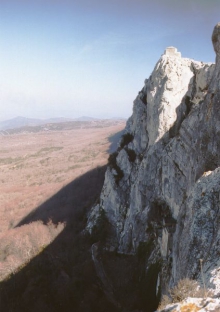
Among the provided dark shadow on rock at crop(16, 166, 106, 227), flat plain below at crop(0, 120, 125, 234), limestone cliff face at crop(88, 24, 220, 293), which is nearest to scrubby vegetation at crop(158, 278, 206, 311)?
limestone cliff face at crop(88, 24, 220, 293)

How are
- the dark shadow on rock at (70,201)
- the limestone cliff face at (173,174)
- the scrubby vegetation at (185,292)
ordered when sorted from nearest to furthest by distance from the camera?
the scrubby vegetation at (185,292), the limestone cliff face at (173,174), the dark shadow on rock at (70,201)

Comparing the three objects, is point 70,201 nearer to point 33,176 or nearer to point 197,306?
point 33,176

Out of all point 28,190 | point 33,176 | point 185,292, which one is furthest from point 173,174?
point 33,176

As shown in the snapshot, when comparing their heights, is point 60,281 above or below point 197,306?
below

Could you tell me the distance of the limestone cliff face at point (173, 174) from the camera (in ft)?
35.2

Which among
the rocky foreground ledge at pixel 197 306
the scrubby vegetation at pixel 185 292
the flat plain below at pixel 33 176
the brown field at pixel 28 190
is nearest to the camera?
the rocky foreground ledge at pixel 197 306

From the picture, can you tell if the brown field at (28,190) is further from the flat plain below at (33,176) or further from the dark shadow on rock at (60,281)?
the dark shadow on rock at (60,281)

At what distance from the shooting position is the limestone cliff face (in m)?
10.7

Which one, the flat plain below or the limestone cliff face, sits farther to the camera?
the flat plain below

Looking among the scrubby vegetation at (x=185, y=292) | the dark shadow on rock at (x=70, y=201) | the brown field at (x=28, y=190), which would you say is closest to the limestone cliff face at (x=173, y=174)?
the scrubby vegetation at (x=185, y=292)

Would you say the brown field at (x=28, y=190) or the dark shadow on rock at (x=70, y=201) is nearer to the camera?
the brown field at (x=28, y=190)

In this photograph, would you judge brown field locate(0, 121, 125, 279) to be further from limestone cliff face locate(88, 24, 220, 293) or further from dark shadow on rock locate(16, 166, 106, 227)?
limestone cliff face locate(88, 24, 220, 293)

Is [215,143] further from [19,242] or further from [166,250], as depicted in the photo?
[19,242]

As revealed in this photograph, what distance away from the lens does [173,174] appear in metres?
24.9
